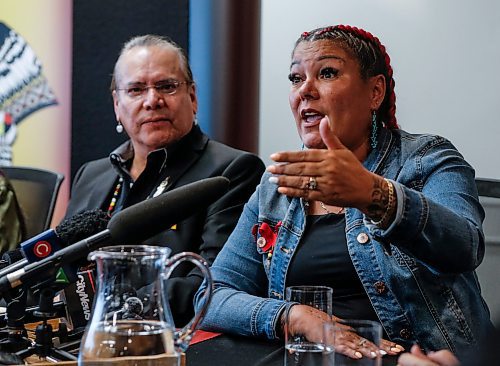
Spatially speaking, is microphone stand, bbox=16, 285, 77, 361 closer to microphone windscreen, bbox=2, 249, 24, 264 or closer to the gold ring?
microphone windscreen, bbox=2, 249, 24, 264

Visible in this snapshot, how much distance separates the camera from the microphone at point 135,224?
1127 millimetres

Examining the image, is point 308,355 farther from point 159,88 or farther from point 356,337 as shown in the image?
point 159,88

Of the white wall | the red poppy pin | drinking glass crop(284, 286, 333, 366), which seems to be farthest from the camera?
the white wall

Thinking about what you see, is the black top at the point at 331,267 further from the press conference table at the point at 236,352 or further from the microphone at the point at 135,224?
the microphone at the point at 135,224

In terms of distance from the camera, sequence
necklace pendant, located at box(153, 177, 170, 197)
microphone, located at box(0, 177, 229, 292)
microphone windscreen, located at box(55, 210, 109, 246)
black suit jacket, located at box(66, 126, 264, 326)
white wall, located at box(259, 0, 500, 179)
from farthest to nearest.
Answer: white wall, located at box(259, 0, 500, 179)
necklace pendant, located at box(153, 177, 170, 197)
black suit jacket, located at box(66, 126, 264, 326)
microphone windscreen, located at box(55, 210, 109, 246)
microphone, located at box(0, 177, 229, 292)

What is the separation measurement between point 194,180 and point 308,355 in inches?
49.6

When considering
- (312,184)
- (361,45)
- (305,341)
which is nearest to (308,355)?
(305,341)

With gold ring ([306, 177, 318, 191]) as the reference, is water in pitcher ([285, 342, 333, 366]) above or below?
below

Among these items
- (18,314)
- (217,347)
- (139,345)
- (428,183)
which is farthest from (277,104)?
(139,345)

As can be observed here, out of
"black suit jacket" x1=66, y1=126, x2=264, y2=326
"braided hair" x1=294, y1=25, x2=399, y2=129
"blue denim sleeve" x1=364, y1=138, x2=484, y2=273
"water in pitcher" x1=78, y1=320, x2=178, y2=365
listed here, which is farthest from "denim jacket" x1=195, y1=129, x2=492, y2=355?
"water in pitcher" x1=78, y1=320, x2=178, y2=365

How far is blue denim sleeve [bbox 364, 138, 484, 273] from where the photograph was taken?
4.86ft

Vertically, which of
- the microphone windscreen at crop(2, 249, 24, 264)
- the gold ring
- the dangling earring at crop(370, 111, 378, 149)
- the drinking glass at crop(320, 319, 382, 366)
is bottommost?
the drinking glass at crop(320, 319, 382, 366)

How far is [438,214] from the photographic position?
152cm

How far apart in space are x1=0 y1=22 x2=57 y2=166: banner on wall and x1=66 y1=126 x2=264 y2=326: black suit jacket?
48.1 inches
